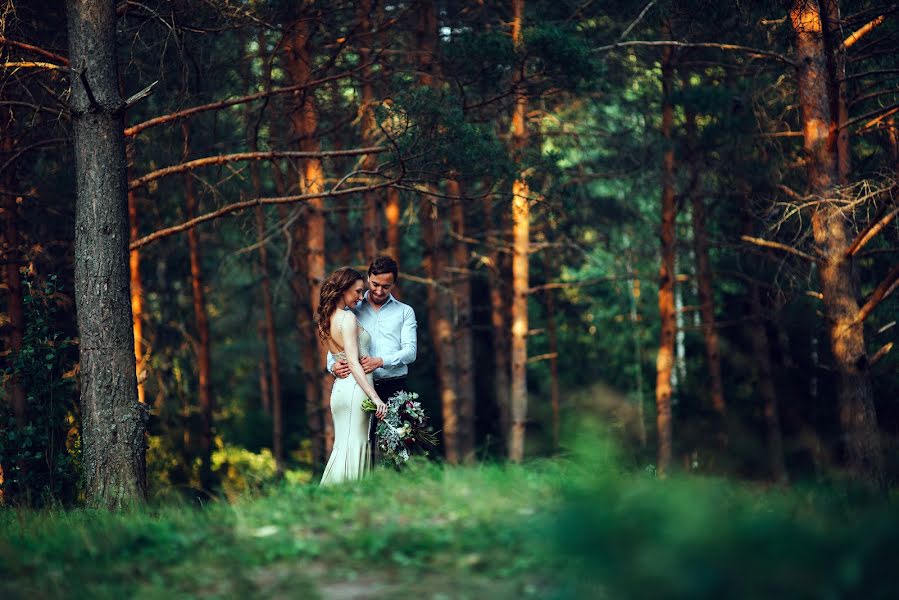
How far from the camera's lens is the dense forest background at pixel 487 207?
10672 millimetres

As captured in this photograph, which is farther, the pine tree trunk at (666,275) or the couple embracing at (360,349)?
the pine tree trunk at (666,275)

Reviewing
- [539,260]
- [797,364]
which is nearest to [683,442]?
[797,364]

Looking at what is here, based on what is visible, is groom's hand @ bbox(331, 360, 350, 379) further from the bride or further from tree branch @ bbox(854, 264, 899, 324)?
tree branch @ bbox(854, 264, 899, 324)

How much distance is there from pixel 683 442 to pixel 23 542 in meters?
18.0

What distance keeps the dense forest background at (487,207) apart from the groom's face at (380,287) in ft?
6.70

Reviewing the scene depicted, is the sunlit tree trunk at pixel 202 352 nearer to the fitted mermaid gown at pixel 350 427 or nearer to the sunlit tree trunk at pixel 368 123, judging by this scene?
the sunlit tree trunk at pixel 368 123

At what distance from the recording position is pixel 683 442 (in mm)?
21734

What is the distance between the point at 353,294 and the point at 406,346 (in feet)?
2.30

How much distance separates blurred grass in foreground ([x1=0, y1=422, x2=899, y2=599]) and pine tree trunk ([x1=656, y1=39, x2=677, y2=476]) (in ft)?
38.1

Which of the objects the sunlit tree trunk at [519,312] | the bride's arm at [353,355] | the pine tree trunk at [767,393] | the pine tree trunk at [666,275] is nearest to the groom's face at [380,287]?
the bride's arm at [353,355]

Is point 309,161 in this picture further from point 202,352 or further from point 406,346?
point 202,352

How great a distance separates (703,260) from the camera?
19719 mm

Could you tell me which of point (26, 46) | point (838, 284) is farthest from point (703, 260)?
point (26, 46)

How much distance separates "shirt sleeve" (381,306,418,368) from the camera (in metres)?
8.64
